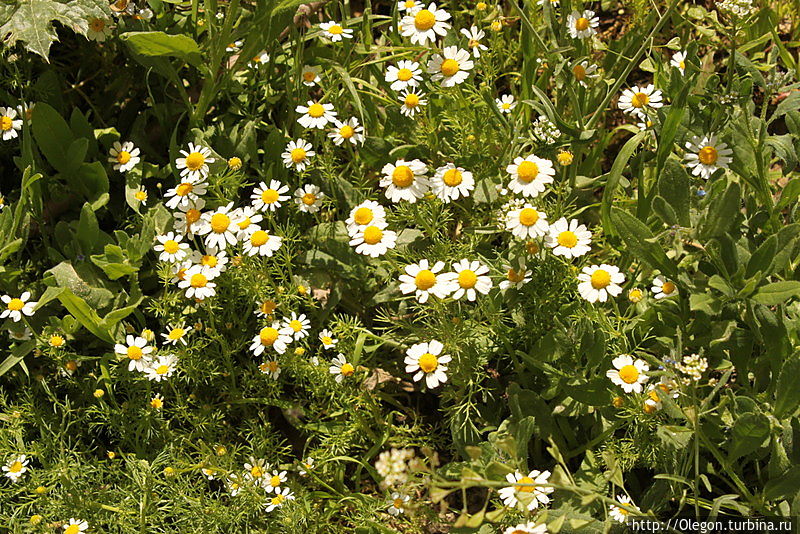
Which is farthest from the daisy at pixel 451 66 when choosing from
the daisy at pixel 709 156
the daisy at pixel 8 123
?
the daisy at pixel 8 123

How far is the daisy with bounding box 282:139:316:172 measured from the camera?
2.52 m

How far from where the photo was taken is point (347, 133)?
2.49 m

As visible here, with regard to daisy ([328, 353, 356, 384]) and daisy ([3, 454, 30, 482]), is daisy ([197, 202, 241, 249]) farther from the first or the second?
daisy ([3, 454, 30, 482])

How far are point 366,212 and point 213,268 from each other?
0.53 metres

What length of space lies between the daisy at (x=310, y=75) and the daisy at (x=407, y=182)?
64 centimetres

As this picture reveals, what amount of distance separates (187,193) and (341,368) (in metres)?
0.77

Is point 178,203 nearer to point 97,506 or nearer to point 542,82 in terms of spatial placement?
point 97,506

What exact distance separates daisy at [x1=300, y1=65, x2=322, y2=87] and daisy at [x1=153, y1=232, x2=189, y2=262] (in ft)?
2.40

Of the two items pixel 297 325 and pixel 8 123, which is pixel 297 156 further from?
pixel 8 123

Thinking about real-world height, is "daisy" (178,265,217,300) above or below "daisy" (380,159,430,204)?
below

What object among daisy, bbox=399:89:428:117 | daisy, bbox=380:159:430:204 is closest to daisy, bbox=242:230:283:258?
daisy, bbox=380:159:430:204

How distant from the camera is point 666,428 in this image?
1.86 metres

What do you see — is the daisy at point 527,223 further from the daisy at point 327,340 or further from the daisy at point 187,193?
the daisy at point 187,193

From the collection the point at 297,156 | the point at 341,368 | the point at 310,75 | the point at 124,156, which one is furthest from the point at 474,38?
the point at 124,156
